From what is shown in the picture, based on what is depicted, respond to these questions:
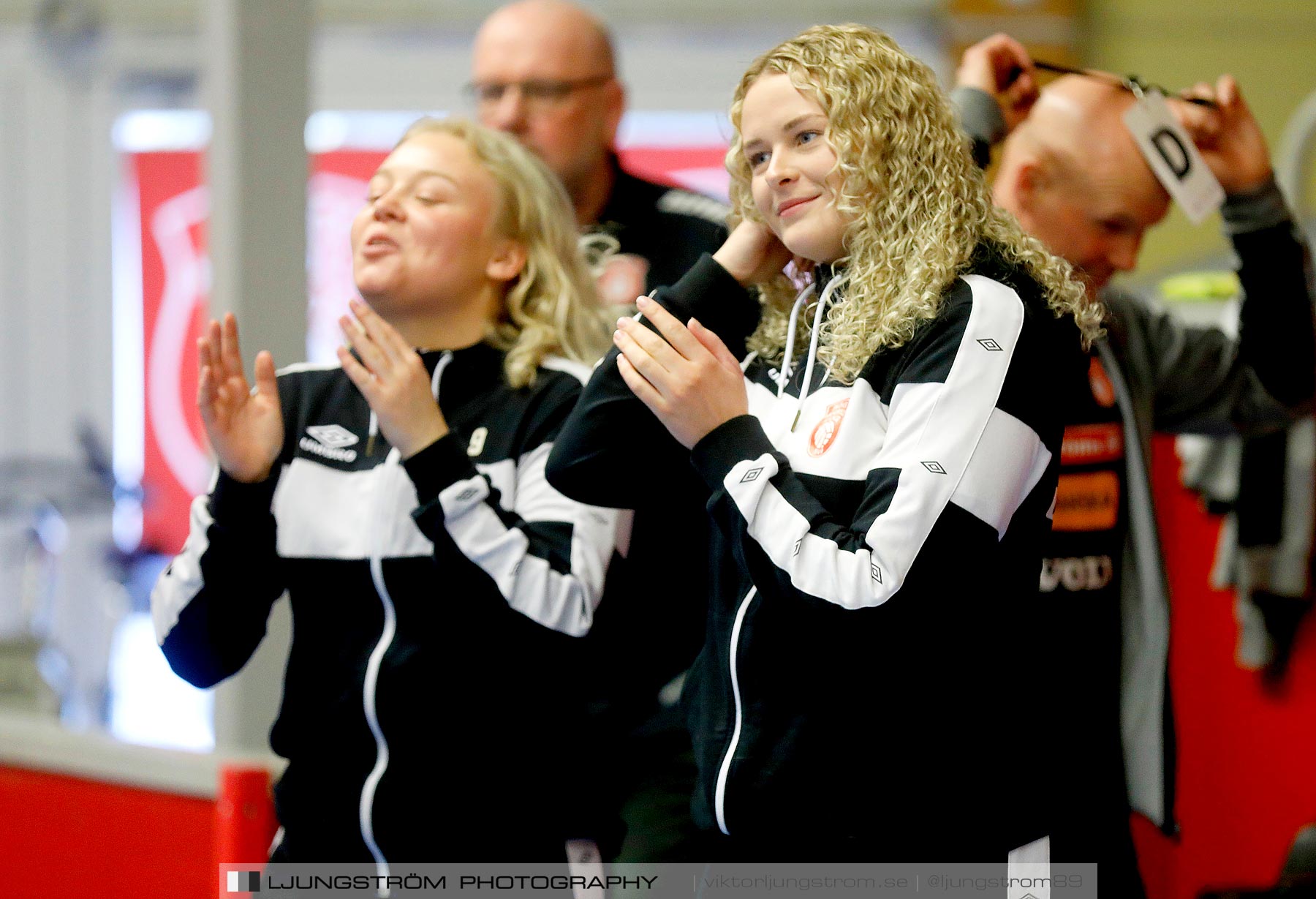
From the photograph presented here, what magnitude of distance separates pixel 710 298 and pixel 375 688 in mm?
589

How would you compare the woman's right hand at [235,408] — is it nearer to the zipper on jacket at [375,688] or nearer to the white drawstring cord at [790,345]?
the zipper on jacket at [375,688]

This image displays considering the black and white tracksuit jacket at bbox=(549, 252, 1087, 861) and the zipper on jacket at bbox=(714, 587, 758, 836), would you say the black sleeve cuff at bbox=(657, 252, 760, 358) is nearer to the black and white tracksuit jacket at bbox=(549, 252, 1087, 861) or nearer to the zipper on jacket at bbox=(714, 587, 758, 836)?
the black and white tracksuit jacket at bbox=(549, 252, 1087, 861)

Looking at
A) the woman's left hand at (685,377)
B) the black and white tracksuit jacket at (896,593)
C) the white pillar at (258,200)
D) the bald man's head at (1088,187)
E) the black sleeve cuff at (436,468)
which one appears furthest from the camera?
the white pillar at (258,200)

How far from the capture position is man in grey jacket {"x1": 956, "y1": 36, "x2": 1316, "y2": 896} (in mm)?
1735

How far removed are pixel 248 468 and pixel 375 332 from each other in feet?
0.73

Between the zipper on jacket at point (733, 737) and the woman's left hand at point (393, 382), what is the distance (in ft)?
1.50

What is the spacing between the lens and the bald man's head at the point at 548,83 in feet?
7.94

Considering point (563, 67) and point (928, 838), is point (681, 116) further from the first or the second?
point (928, 838)

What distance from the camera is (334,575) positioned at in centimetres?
166

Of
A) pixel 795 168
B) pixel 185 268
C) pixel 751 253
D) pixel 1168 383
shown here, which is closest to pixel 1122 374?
pixel 1168 383

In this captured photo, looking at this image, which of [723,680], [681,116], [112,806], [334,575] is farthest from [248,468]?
[681,116]

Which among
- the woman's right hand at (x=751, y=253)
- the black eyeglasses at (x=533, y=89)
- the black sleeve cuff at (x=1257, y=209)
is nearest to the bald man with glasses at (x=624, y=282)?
the black eyeglasses at (x=533, y=89)

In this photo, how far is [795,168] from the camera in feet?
4.26

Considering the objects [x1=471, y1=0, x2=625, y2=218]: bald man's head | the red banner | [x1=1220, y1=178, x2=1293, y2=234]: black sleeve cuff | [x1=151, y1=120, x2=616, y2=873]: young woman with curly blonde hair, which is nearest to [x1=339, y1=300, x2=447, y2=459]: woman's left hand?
[x1=151, y1=120, x2=616, y2=873]: young woman with curly blonde hair
